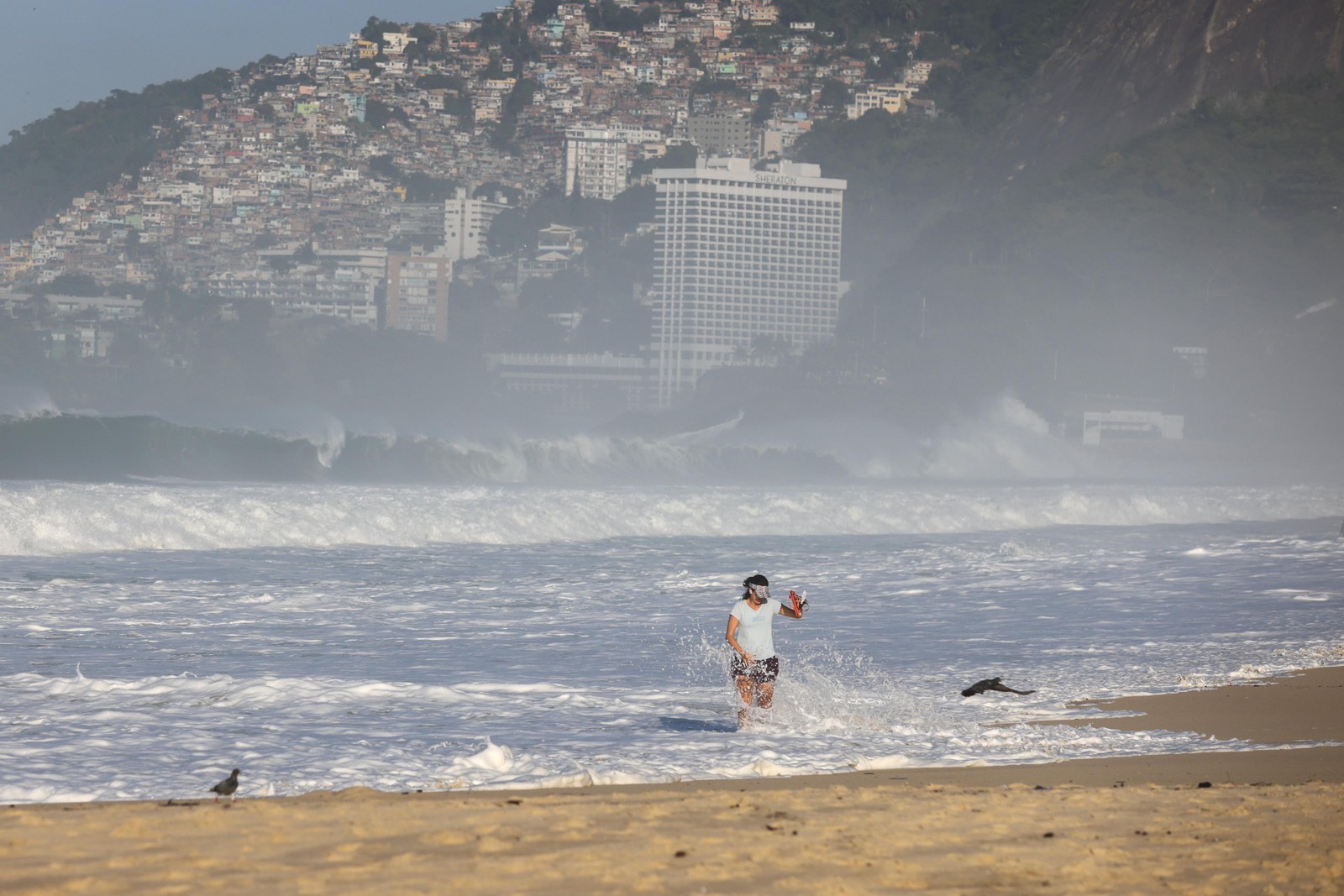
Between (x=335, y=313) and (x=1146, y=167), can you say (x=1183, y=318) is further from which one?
(x=335, y=313)

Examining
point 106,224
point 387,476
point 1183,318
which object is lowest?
point 387,476

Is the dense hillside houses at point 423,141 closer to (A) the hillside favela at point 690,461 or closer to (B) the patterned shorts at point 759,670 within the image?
(A) the hillside favela at point 690,461

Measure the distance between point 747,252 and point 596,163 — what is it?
25.3m

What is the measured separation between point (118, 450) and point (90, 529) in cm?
2713

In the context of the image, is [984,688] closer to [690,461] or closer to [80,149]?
[690,461]

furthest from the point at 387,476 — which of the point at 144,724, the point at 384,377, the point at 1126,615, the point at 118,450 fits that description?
the point at 384,377

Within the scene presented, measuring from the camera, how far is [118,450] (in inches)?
1896

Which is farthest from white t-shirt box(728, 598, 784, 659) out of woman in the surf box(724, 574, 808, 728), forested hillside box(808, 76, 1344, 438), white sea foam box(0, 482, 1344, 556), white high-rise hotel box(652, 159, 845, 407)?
white high-rise hotel box(652, 159, 845, 407)

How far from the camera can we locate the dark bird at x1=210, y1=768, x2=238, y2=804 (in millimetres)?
7195

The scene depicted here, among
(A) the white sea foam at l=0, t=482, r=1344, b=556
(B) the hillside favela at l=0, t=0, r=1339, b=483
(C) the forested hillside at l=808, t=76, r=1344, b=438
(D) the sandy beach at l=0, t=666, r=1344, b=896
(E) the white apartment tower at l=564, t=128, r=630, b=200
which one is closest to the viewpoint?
(D) the sandy beach at l=0, t=666, r=1344, b=896

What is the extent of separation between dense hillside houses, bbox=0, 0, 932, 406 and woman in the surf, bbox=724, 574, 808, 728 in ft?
415

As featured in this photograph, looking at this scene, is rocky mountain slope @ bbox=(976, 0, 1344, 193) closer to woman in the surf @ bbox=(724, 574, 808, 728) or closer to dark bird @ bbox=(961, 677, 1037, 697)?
dark bird @ bbox=(961, 677, 1037, 697)

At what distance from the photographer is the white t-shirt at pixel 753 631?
966 cm

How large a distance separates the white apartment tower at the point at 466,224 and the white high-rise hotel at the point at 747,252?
18.1 meters
